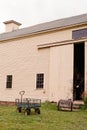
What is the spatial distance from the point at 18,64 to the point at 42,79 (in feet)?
10.1

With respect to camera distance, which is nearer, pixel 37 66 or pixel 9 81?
pixel 37 66

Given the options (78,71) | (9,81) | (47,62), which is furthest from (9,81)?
(78,71)

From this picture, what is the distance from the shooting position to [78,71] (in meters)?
22.2

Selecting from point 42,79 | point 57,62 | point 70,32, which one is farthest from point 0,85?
point 70,32

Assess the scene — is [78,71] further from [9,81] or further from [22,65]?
[9,81]

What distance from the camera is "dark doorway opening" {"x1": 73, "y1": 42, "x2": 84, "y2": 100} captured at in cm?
2097

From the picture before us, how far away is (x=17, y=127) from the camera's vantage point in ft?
29.7

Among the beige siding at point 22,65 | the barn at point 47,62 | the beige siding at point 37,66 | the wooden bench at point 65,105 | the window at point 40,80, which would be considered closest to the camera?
the wooden bench at point 65,105

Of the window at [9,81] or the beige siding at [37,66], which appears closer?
the beige siding at [37,66]

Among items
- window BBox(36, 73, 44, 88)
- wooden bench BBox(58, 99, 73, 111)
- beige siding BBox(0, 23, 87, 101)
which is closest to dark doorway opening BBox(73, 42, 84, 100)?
beige siding BBox(0, 23, 87, 101)

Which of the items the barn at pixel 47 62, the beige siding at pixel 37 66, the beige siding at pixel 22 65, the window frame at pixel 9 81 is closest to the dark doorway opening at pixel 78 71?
the barn at pixel 47 62

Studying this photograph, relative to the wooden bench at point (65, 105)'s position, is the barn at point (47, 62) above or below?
above

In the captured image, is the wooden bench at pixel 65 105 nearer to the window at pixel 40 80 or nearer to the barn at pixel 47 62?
the barn at pixel 47 62

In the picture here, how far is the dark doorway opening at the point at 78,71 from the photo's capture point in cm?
2097
